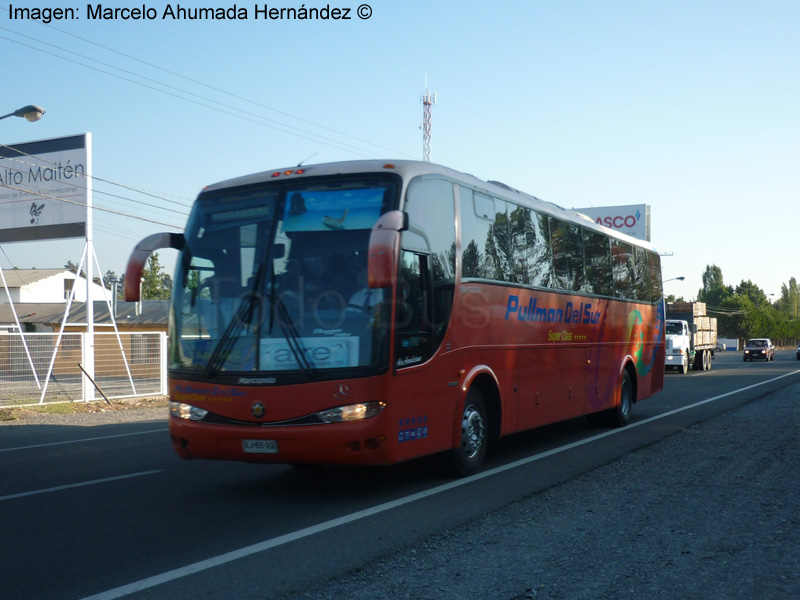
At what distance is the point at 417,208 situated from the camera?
26.3 feet

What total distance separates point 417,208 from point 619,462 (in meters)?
4.08

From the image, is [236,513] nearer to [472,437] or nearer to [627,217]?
[472,437]

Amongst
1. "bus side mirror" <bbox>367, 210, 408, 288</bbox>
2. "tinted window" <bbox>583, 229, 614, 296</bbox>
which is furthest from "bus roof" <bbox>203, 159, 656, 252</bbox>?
"tinted window" <bbox>583, 229, 614, 296</bbox>

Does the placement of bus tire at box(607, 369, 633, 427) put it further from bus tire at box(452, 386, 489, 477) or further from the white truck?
the white truck

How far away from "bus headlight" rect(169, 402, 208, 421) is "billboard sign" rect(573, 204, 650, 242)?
56.2m

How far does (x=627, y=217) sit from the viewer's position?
6256 cm

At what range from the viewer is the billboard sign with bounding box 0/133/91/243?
2380cm

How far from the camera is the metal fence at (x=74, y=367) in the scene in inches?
752

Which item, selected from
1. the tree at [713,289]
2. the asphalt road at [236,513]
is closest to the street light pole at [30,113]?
the asphalt road at [236,513]

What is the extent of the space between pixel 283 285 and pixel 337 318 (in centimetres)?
60

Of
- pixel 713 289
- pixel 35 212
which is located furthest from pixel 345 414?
pixel 713 289

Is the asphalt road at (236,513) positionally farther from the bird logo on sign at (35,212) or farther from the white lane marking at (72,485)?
the bird logo on sign at (35,212)

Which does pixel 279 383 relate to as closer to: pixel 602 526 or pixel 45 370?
pixel 602 526

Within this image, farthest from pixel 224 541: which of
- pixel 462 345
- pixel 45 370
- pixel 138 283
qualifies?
pixel 45 370
